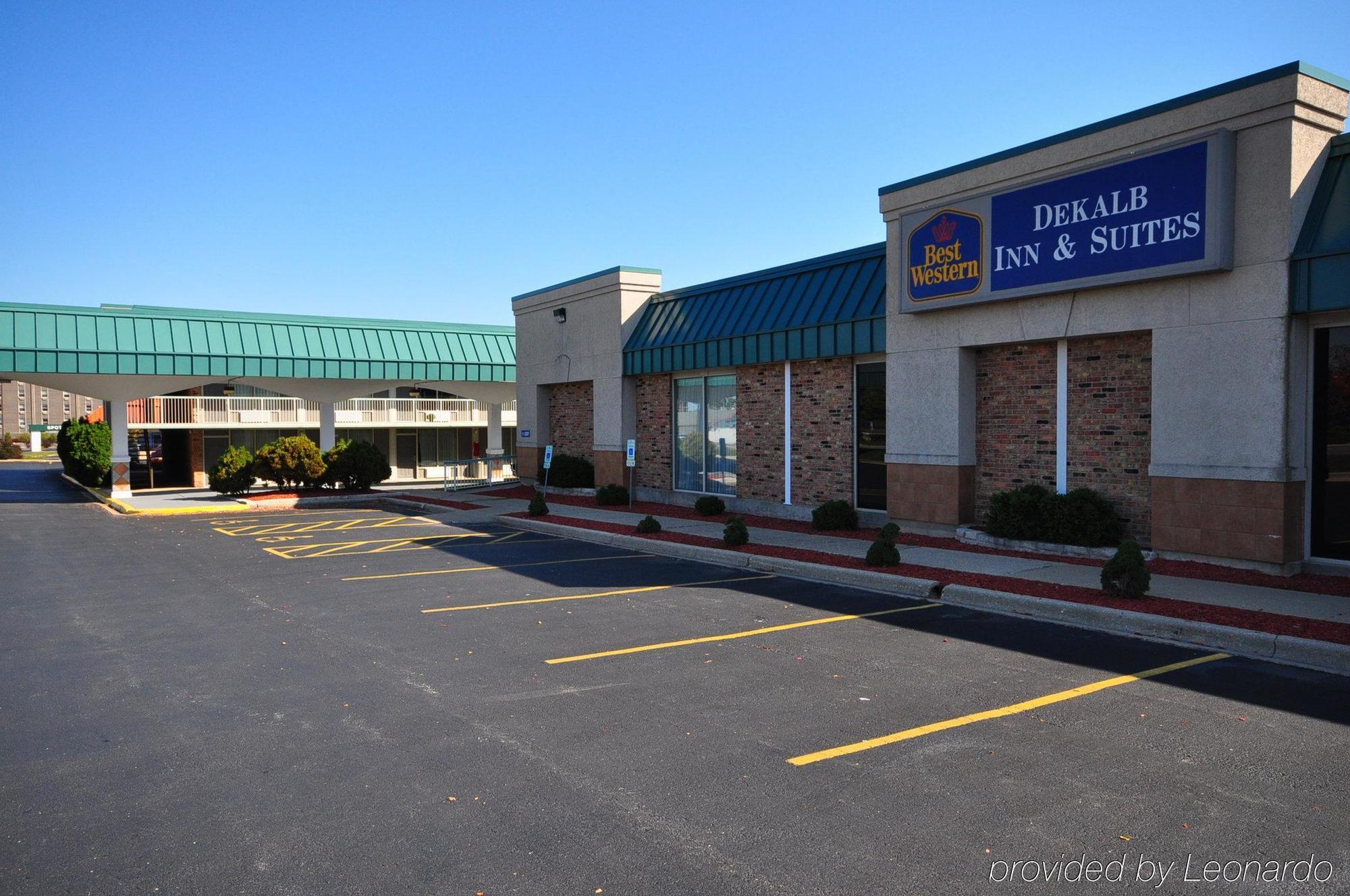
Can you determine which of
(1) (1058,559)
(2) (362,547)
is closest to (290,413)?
(2) (362,547)

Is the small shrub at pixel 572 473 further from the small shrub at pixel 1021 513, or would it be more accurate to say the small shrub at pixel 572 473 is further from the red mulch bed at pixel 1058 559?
the small shrub at pixel 1021 513

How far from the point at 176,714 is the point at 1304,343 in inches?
504

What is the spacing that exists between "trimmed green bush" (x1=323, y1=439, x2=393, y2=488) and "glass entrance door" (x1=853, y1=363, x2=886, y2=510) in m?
16.9

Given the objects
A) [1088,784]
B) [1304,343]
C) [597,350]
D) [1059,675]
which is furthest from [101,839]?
[597,350]

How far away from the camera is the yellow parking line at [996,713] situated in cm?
616

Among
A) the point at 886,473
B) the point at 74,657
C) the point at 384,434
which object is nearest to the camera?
the point at 74,657

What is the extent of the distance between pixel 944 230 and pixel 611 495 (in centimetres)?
1098

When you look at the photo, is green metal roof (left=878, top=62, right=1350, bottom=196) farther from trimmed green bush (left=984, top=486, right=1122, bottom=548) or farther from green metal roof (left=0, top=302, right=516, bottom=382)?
green metal roof (left=0, top=302, right=516, bottom=382)

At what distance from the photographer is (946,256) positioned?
15672 millimetres

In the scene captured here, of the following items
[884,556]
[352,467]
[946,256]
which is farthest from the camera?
[352,467]

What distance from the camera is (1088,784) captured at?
5.56 m

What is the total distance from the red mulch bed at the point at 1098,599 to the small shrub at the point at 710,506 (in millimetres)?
4751

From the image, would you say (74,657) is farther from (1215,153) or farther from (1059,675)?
(1215,153)

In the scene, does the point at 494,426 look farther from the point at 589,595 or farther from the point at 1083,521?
the point at 1083,521
